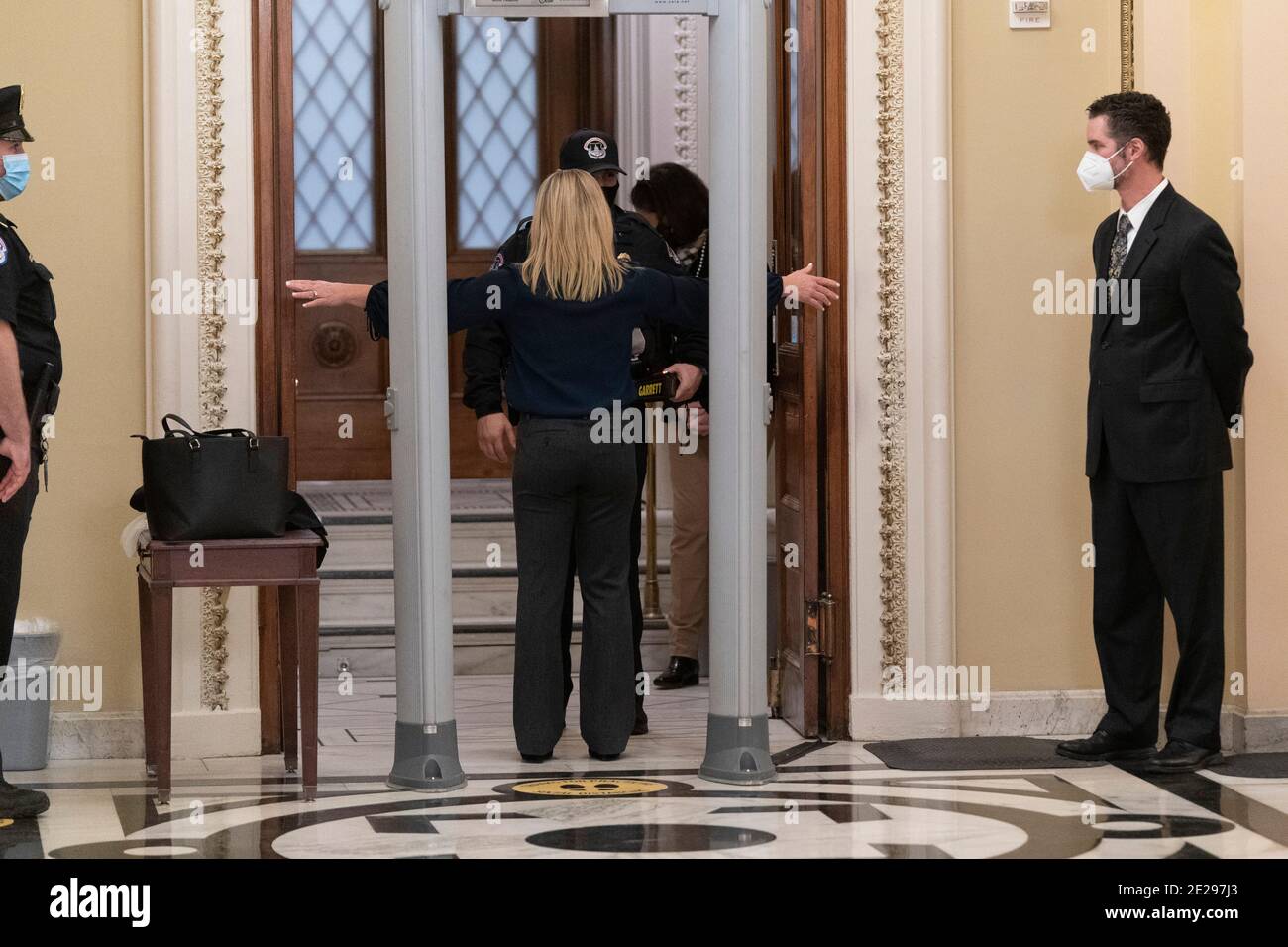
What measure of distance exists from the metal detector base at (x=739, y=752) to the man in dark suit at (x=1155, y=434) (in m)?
0.85

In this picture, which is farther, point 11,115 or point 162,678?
point 162,678

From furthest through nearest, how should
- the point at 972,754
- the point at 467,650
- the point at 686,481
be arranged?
the point at 467,650, the point at 686,481, the point at 972,754

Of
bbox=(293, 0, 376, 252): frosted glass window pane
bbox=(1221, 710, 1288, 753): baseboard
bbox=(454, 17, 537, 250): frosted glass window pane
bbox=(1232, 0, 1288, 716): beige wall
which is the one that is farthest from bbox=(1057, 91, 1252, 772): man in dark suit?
bbox=(293, 0, 376, 252): frosted glass window pane

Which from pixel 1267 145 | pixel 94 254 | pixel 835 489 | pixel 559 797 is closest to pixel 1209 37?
pixel 1267 145

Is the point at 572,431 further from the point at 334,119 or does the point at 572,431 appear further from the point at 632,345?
the point at 334,119

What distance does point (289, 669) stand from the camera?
4.93 m

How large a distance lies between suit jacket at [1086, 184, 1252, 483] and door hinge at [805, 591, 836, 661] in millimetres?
890

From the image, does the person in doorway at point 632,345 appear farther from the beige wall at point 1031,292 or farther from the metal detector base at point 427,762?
the beige wall at point 1031,292

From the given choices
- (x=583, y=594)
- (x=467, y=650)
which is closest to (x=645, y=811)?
(x=583, y=594)

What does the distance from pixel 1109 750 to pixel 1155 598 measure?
404 mm

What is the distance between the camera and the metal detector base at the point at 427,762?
178 inches

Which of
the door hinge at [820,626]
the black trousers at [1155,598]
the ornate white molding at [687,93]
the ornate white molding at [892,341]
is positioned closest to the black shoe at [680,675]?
the door hinge at [820,626]

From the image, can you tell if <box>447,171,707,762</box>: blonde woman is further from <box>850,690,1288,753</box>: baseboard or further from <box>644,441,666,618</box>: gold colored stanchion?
<box>644,441,666,618</box>: gold colored stanchion

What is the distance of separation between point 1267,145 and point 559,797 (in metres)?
2.49
